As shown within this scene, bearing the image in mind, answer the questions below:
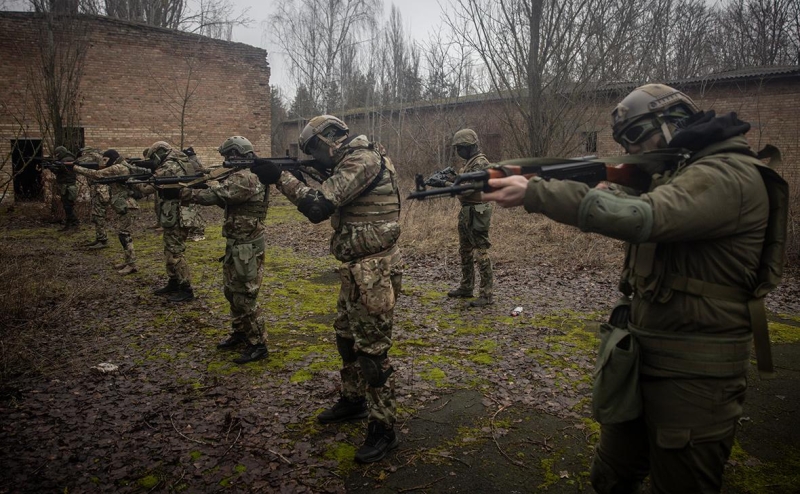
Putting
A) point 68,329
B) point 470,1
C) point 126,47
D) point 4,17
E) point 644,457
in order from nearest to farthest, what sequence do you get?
point 644,457 → point 68,329 → point 470,1 → point 4,17 → point 126,47

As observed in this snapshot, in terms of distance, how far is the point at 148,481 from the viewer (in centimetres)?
303

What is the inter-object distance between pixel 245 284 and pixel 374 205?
7.34 ft

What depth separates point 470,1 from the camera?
37.8 feet

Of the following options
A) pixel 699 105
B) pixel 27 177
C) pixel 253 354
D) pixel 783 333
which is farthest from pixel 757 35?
pixel 27 177

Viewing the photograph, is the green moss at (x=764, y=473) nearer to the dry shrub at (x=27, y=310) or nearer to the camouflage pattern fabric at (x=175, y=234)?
the dry shrub at (x=27, y=310)

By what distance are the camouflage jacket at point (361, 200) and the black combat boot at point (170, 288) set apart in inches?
185

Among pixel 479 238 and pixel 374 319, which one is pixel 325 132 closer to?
pixel 374 319

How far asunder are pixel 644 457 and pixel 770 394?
2.98 m

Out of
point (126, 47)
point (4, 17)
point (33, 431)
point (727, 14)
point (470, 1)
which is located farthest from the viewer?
point (727, 14)

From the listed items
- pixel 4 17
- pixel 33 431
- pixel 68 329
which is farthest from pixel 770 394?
pixel 4 17

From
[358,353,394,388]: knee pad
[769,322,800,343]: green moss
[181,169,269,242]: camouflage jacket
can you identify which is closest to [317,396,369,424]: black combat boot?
[358,353,394,388]: knee pad

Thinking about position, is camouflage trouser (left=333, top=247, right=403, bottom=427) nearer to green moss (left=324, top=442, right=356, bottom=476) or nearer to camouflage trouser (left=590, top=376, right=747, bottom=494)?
green moss (left=324, top=442, right=356, bottom=476)

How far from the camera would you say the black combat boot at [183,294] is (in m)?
7.09

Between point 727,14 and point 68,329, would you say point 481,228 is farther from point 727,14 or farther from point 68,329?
point 727,14
